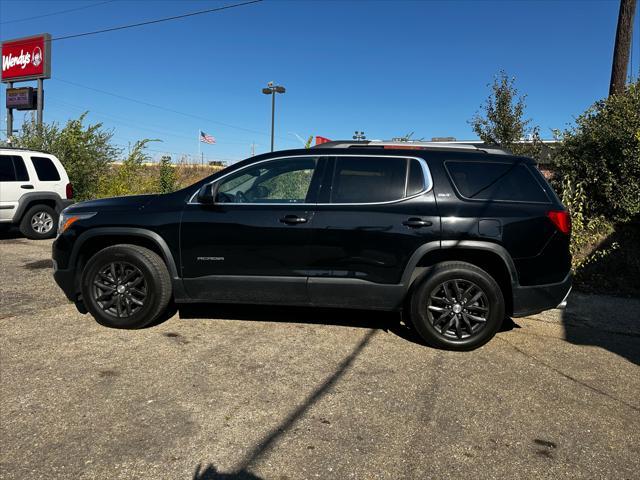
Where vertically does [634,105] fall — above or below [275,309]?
above

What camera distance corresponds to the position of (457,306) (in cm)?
436

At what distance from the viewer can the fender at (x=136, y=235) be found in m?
4.56

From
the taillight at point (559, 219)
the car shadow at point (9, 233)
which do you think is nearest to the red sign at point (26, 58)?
the car shadow at point (9, 233)

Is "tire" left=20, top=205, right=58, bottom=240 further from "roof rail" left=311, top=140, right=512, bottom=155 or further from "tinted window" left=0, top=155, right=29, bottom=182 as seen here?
"roof rail" left=311, top=140, right=512, bottom=155

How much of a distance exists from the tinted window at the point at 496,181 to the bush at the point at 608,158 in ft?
10.8

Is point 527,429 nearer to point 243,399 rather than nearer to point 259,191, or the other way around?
point 243,399

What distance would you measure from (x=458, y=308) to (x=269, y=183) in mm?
2102

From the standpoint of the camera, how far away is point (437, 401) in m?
3.45

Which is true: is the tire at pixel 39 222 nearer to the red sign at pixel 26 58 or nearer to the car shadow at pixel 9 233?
the car shadow at pixel 9 233

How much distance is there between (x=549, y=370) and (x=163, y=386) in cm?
311

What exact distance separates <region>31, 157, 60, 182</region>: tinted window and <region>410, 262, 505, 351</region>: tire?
9273mm

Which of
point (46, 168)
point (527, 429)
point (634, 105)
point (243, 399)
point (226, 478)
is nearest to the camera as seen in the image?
point (226, 478)

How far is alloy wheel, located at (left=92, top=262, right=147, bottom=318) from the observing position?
4645 mm

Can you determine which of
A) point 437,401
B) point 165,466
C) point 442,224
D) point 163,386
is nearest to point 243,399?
point 163,386
